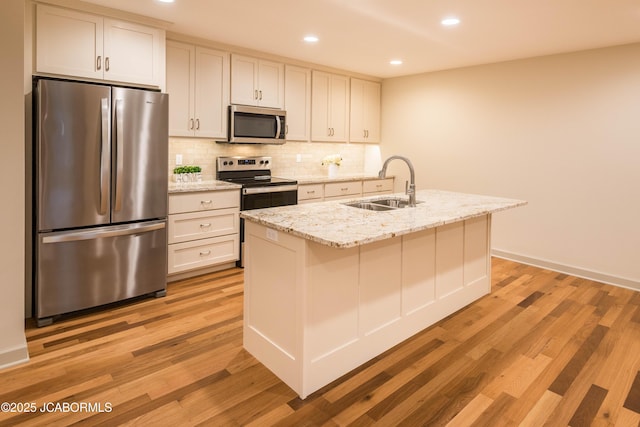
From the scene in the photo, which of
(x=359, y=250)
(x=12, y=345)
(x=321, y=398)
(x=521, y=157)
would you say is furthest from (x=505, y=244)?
(x=12, y=345)

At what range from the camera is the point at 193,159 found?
452 centimetres

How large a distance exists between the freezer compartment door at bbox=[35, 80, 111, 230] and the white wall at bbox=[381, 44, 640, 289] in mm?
4115

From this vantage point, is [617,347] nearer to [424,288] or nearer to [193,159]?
[424,288]

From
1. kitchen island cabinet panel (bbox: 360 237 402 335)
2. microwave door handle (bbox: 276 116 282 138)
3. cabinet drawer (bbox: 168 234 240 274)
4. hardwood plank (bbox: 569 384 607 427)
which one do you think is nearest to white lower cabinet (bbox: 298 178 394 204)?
microwave door handle (bbox: 276 116 282 138)

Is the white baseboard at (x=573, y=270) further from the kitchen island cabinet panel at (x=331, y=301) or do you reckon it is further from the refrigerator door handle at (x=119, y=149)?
the refrigerator door handle at (x=119, y=149)

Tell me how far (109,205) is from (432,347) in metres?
2.62

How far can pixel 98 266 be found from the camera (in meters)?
3.18

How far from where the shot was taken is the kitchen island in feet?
7.08

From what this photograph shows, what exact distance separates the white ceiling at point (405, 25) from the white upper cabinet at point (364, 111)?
3.60 feet

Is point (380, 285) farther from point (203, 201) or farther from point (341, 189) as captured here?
point (341, 189)

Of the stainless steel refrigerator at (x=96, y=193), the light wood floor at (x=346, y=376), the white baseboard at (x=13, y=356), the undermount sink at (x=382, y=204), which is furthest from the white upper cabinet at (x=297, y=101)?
the white baseboard at (x=13, y=356)

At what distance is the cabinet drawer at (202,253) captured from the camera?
389cm

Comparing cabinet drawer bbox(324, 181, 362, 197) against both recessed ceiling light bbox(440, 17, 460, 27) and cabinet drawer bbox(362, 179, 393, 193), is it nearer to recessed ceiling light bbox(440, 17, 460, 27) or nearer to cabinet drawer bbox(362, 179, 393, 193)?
cabinet drawer bbox(362, 179, 393, 193)

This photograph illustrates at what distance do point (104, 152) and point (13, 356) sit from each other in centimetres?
148
